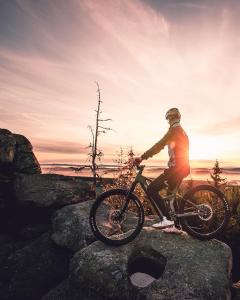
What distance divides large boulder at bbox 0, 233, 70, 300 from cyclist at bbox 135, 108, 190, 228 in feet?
10.8

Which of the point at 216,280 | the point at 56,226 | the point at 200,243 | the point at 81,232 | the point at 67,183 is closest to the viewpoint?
the point at 216,280

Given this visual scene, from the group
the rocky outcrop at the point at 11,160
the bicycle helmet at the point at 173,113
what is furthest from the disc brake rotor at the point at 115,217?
the rocky outcrop at the point at 11,160

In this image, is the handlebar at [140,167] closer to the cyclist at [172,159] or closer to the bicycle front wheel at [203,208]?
the cyclist at [172,159]

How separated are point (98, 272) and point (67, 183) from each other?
526 cm

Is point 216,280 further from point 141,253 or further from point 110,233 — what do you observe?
point 110,233

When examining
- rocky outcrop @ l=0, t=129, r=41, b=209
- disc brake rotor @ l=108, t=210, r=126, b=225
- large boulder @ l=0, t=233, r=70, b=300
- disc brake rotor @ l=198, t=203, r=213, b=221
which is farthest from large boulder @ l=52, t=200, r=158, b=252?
rocky outcrop @ l=0, t=129, r=41, b=209

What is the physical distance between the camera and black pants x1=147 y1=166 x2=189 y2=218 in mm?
6914

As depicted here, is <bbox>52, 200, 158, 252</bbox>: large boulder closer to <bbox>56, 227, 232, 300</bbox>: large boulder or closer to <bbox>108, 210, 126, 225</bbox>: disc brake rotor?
<bbox>56, 227, 232, 300</bbox>: large boulder

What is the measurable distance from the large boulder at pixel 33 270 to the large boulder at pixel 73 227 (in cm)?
52

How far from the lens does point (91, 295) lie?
6.12 m

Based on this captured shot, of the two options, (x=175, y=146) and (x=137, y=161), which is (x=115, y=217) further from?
(x=175, y=146)

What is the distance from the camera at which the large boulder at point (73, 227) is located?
807 centimetres

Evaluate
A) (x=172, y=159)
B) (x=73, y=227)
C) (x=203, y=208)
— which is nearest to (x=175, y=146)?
(x=172, y=159)

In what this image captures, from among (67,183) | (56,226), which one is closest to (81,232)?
(56,226)
